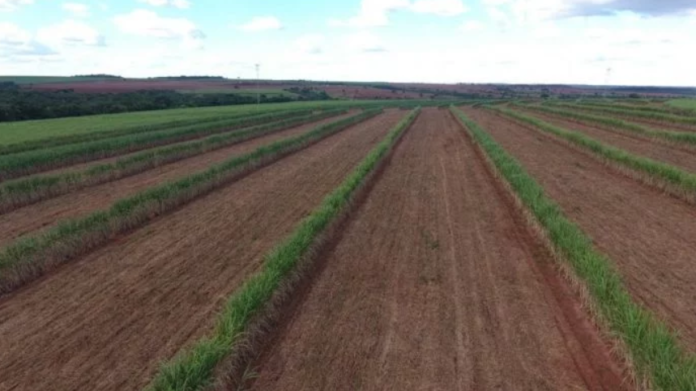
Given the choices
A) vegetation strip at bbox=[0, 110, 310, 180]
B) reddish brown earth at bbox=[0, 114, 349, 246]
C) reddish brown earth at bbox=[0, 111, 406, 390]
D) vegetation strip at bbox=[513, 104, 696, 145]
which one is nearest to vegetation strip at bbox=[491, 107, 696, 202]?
vegetation strip at bbox=[513, 104, 696, 145]

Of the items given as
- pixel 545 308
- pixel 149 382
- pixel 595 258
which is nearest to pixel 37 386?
pixel 149 382

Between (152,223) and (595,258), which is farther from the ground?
(595,258)

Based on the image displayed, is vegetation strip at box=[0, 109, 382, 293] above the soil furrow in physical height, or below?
above

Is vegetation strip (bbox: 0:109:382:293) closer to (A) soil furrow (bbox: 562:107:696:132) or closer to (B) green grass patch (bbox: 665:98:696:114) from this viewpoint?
(A) soil furrow (bbox: 562:107:696:132)

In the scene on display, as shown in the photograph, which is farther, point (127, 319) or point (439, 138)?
point (439, 138)

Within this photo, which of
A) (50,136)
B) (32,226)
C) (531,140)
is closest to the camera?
(32,226)

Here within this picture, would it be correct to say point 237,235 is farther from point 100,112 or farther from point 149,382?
point 100,112
